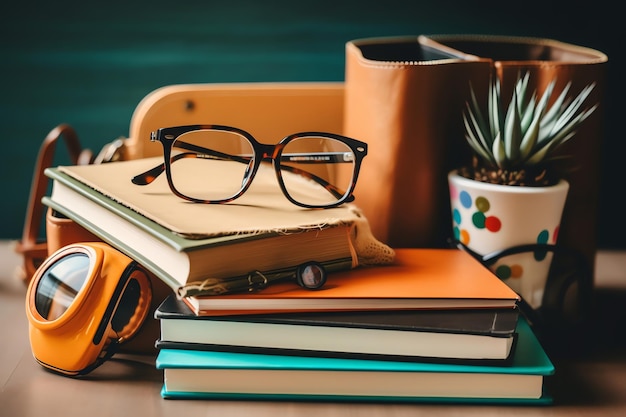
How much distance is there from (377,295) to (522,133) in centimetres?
25

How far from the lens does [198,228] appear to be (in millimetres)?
607

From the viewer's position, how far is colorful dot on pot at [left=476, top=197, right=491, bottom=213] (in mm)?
723

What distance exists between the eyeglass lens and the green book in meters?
0.02

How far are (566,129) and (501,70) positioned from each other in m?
0.11

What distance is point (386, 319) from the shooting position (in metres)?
0.60

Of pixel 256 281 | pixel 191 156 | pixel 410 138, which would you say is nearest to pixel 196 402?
pixel 256 281

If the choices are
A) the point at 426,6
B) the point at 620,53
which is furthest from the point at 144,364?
the point at 620,53

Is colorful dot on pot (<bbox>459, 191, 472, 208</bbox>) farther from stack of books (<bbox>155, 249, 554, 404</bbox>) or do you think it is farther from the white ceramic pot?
stack of books (<bbox>155, 249, 554, 404</bbox>)

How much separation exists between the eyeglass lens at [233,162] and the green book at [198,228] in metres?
0.02

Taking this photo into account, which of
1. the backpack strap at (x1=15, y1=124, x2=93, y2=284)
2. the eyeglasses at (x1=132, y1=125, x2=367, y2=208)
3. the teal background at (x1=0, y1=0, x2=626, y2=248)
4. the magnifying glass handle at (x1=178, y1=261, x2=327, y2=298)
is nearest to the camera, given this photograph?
the magnifying glass handle at (x1=178, y1=261, x2=327, y2=298)

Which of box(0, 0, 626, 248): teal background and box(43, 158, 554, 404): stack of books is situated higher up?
box(0, 0, 626, 248): teal background

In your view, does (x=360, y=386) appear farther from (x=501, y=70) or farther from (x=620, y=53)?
(x=620, y=53)

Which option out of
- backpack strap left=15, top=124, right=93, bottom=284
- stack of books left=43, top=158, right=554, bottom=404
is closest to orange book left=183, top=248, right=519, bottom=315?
stack of books left=43, top=158, right=554, bottom=404

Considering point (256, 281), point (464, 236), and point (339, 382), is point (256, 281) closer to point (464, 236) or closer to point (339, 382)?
point (339, 382)
